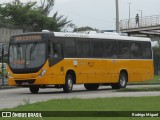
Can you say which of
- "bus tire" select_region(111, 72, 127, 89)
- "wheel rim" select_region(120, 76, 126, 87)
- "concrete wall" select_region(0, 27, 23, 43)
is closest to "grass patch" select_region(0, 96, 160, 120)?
"bus tire" select_region(111, 72, 127, 89)

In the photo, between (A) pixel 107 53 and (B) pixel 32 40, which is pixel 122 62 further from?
(B) pixel 32 40

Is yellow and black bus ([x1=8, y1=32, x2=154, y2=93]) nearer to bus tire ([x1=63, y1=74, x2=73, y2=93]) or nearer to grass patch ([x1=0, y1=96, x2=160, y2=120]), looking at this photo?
bus tire ([x1=63, y1=74, x2=73, y2=93])

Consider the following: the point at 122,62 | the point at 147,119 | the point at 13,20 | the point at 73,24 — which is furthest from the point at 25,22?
the point at 147,119

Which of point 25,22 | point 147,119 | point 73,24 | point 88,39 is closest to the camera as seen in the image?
point 147,119

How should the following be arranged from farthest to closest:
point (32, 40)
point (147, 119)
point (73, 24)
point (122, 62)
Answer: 1. point (73, 24)
2. point (122, 62)
3. point (32, 40)
4. point (147, 119)

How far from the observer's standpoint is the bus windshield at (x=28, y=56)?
2922 cm

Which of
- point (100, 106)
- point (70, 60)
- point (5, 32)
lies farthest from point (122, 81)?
point (5, 32)

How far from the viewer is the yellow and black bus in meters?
29.3

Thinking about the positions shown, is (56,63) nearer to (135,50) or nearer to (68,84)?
(68,84)

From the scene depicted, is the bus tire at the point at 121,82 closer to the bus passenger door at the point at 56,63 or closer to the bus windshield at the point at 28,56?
the bus passenger door at the point at 56,63

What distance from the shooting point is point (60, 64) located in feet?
97.7

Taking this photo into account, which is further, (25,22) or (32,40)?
(25,22)

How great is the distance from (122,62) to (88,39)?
353 cm

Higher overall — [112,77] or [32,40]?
[32,40]
